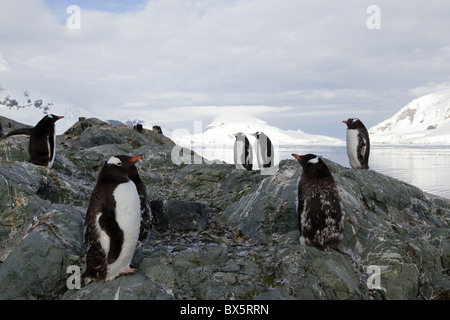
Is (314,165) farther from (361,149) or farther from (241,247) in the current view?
(361,149)

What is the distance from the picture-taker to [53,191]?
886 centimetres

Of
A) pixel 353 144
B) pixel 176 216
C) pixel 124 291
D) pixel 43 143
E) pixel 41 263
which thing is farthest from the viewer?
pixel 353 144

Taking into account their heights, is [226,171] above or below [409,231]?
above

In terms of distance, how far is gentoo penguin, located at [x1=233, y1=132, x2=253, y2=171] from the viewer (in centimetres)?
1607

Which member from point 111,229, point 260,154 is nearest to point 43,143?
point 111,229

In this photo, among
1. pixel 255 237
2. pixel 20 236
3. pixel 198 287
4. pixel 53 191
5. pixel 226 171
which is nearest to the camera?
pixel 198 287

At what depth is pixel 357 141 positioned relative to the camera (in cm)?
1169

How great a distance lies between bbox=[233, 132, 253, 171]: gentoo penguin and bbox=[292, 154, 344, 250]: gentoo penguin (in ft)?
29.9

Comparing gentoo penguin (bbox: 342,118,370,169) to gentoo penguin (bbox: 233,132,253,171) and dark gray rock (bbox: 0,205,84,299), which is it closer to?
gentoo penguin (bbox: 233,132,253,171)

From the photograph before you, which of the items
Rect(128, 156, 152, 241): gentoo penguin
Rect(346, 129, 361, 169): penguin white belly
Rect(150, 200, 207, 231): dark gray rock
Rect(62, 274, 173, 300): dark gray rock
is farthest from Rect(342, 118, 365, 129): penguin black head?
Rect(62, 274, 173, 300): dark gray rock

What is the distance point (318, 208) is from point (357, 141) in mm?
6007

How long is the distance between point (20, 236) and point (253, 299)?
4.89 m
